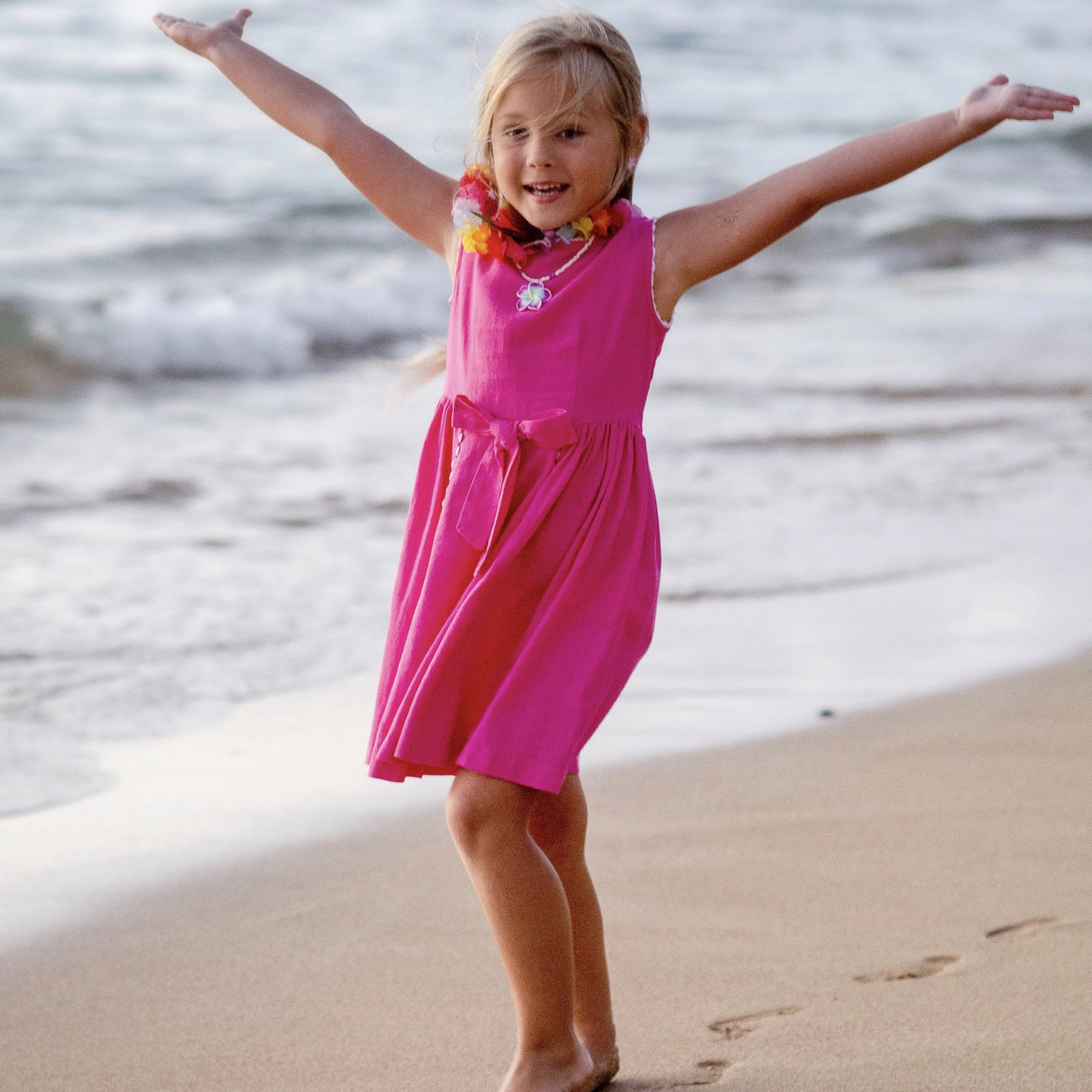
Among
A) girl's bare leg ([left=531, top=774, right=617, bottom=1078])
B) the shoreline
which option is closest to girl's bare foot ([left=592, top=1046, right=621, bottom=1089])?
girl's bare leg ([left=531, top=774, right=617, bottom=1078])

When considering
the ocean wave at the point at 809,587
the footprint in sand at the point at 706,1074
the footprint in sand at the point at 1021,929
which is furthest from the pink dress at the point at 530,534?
the ocean wave at the point at 809,587

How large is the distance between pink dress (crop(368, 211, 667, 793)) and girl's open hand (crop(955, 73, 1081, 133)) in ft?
1.57

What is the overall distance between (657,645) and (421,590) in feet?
7.04

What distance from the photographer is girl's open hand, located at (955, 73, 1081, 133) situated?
2.14 metres

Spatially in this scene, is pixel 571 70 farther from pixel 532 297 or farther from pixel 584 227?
pixel 532 297

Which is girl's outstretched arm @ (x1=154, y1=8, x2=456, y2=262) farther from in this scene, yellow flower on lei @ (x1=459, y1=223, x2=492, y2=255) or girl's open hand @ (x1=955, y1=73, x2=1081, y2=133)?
girl's open hand @ (x1=955, y1=73, x2=1081, y2=133)

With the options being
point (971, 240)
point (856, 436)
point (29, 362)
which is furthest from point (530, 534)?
point (971, 240)

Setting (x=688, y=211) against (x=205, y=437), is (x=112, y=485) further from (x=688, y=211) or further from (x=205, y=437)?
(x=688, y=211)

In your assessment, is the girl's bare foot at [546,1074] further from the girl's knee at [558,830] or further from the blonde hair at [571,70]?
the blonde hair at [571,70]

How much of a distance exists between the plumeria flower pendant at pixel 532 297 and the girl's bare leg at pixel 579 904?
682mm

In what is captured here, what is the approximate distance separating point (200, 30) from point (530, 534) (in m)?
1.09

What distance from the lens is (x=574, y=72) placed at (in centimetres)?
229

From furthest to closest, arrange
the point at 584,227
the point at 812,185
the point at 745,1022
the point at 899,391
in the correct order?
1. the point at 899,391
2. the point at 745,1022
3. the point at 584,227
4. the point at 812,185

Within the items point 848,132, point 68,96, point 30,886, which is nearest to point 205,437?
point 30,886
